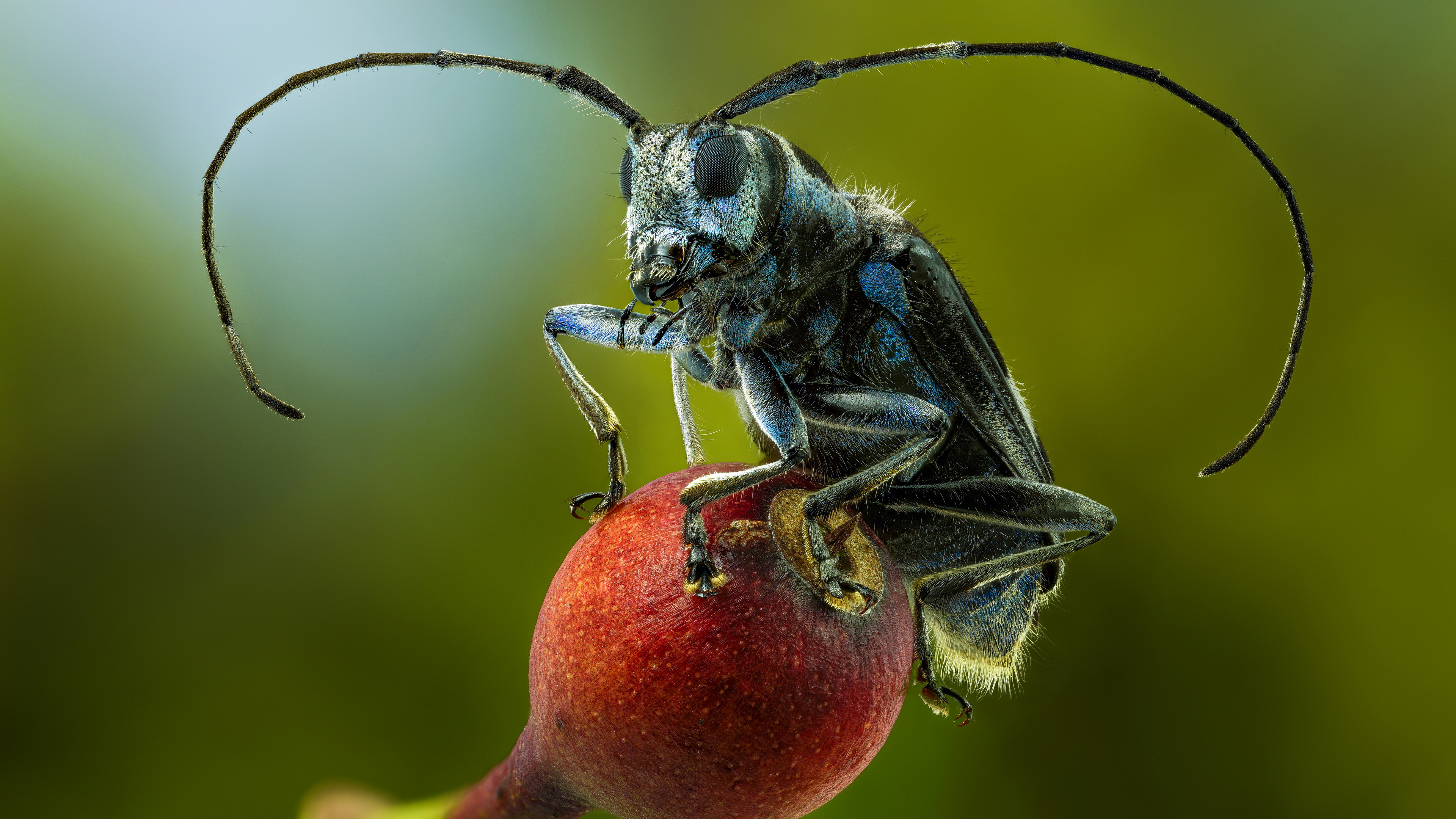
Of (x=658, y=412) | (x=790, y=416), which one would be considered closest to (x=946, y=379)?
(x=790, y=416)

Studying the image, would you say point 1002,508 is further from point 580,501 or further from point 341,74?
point 341,74

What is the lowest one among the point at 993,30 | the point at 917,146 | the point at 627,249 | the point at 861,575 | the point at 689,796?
the point at 689,796

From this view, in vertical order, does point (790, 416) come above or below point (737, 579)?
above

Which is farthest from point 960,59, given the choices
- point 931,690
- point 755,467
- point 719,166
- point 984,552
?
point 931,690

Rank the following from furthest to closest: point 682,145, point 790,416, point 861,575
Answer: point 790,416, point 682,145, point 861,575

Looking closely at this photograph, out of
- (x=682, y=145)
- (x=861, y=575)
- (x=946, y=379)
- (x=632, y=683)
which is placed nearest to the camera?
(x=632, y=683)

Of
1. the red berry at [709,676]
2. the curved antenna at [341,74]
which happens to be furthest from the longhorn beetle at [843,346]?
the red berry at [709,676]

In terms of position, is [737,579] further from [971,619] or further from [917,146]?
[917,146]

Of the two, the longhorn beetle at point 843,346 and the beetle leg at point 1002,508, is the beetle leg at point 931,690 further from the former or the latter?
the beetle leg at point 1002,508
